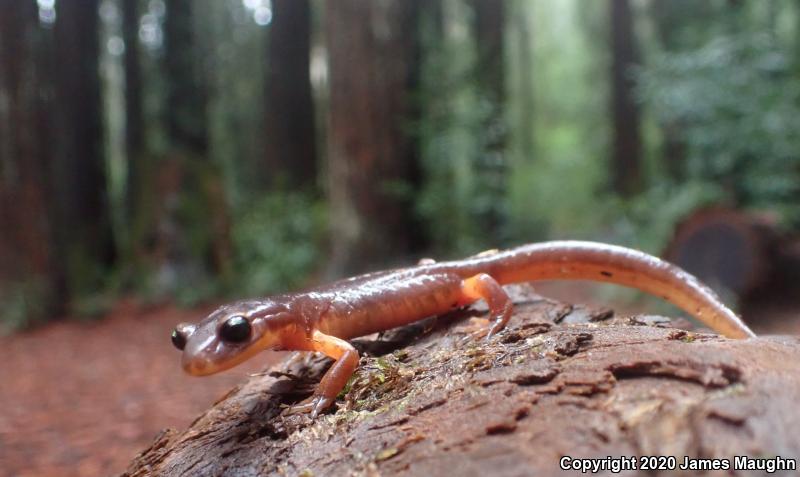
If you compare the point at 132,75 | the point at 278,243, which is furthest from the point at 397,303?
the point at 132,75

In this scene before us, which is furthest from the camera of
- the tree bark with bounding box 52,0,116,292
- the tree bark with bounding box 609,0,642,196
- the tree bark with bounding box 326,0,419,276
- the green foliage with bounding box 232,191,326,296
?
the tree bark with bounding box 609,0,642,196

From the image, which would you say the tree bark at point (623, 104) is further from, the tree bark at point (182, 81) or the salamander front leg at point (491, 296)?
the salamander front leg at point (491, 296)

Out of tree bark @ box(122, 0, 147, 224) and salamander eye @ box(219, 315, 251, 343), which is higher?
tree bark @ box(122, 0, 147, 224)

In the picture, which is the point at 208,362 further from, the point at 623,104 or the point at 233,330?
the point at 623,104

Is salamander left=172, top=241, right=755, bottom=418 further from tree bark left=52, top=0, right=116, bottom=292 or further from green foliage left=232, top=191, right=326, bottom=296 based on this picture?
tree bark left=52, top=0, right=116, bottom=292

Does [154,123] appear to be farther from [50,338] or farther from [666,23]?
[666,23]

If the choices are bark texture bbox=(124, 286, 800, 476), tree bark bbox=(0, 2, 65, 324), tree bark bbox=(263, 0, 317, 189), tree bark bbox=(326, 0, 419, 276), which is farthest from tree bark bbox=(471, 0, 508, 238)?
bark texture bbox=(124, 286, 800, 476)
